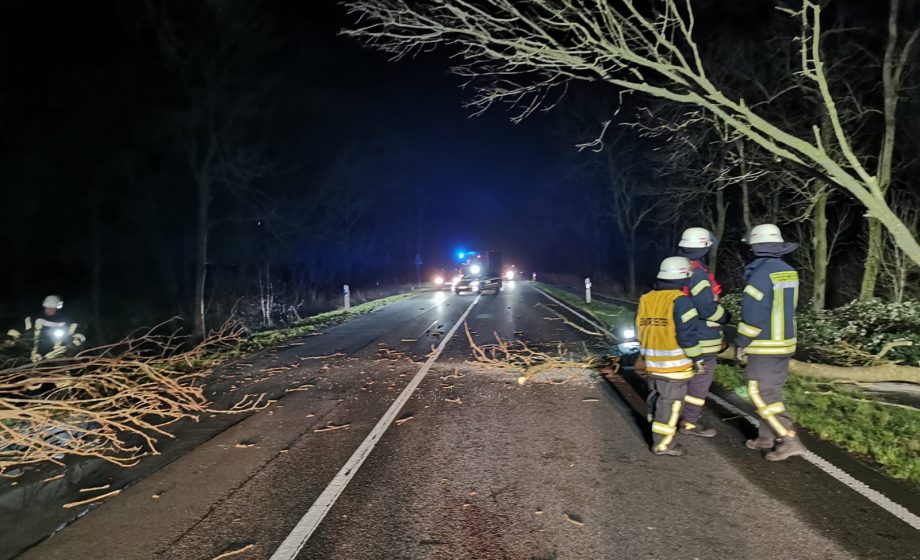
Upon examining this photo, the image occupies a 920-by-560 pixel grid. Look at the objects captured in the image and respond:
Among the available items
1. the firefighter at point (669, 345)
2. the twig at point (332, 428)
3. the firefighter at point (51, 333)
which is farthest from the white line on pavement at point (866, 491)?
the firefighter at point (51, 333)

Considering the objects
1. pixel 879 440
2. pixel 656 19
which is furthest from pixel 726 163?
pixel 879 440

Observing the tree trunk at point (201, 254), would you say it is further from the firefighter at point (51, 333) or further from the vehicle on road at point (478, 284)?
the vehicle on road at point (478, 284)

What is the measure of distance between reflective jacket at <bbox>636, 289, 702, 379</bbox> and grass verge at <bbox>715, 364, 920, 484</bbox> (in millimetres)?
1765

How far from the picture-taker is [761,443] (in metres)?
5.38

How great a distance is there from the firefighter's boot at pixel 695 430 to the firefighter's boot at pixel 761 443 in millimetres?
444

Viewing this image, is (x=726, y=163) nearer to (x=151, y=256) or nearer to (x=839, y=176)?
(x=839, y=176)

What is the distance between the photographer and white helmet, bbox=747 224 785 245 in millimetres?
5250

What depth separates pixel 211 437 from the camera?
21.0 feet

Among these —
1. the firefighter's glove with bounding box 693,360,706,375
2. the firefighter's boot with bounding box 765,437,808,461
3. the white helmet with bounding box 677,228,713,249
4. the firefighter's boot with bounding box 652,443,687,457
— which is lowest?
the firefighter's boot with bounding box 652,443,687,457

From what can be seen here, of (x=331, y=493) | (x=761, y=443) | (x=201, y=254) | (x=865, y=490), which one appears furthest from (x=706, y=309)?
(x=201, y=254)

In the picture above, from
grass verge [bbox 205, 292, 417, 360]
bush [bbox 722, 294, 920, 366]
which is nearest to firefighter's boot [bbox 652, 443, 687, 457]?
bush [bbox 722, 294, 920, 366]

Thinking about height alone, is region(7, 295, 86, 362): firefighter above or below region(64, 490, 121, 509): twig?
above

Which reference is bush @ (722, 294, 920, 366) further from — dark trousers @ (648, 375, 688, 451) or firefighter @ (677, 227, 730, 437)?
dark trousers @ (648, 375, 688, 451)

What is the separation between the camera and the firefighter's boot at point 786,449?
5.04m
